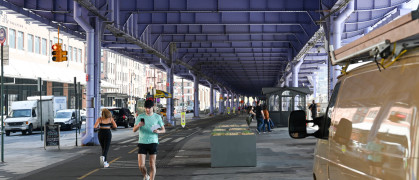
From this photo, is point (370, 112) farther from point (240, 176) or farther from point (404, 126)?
point (240, 176)

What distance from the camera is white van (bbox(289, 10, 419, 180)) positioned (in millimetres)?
3260

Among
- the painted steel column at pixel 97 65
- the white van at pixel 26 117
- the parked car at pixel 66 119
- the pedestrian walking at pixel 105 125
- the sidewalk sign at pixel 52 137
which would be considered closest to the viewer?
the pedestrian walking at pixel 105 125

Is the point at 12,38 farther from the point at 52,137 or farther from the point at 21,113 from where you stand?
the point at 52,137

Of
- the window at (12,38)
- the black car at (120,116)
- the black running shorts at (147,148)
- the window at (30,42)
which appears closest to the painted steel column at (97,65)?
the black running shorts at (147,148)

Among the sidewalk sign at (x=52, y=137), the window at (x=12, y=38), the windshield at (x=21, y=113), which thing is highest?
the window at (x=12, y=38)

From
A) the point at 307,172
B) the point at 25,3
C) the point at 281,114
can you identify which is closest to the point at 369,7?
the point at 281,114

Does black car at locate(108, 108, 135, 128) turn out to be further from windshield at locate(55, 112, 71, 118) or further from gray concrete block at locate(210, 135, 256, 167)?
gray concrete block at locate(210, 135, 256, 167)

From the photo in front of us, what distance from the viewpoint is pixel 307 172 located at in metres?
14.1

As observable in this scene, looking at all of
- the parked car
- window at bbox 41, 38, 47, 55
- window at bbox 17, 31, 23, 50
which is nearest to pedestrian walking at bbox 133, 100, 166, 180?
the parked car

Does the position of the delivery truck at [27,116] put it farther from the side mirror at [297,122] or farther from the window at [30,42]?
the side mirror at [297,122]

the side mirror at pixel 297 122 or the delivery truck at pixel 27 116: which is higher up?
the side mirror at pixel 297 122

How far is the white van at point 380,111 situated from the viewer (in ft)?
10.7

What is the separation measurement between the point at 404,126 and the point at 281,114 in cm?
3773

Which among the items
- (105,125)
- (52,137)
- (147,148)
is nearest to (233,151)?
→ (105,125)
